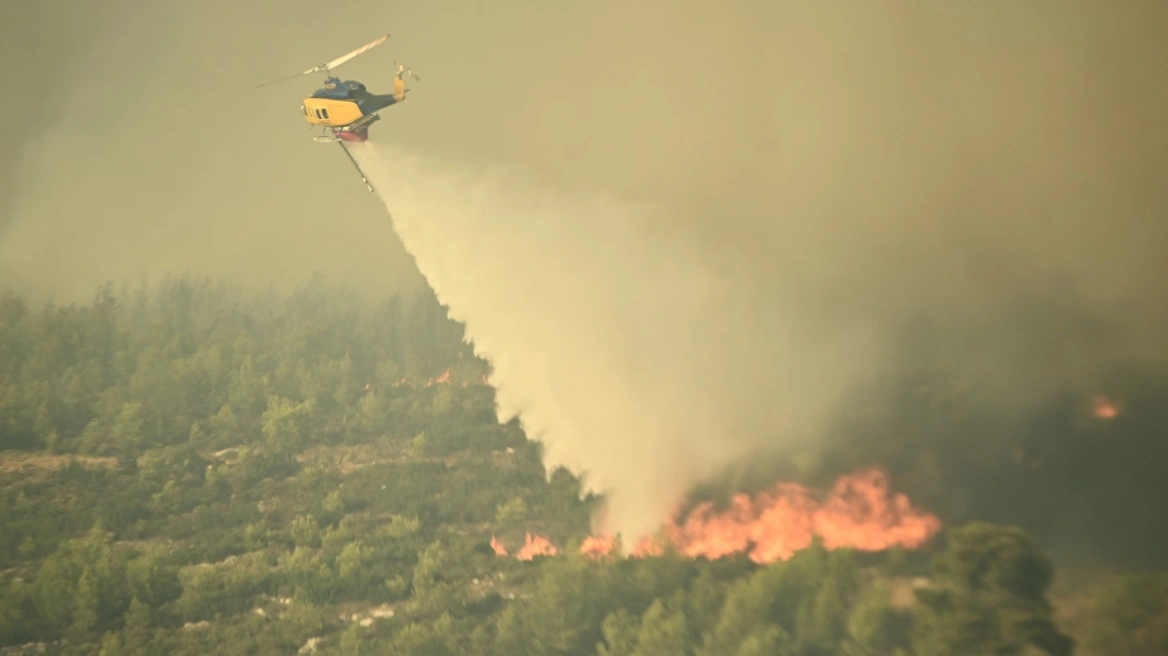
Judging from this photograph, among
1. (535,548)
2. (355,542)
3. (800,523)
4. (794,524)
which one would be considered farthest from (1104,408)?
(355,542)

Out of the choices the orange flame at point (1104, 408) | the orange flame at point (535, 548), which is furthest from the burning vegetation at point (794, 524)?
the orange flame at point (1104, 408)

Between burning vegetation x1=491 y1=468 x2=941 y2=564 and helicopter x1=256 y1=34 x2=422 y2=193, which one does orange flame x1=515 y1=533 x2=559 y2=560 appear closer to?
burning vegetation x1=491 y1=468 x2=941 y2=564

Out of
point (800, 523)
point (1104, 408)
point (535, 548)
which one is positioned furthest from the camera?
point (535, 548)

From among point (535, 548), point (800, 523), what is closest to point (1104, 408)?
point (800, 523)

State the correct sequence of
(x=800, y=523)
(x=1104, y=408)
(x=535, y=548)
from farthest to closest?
(x=535, y=548) → (x=800, y=523) → (x=1104, y=408)

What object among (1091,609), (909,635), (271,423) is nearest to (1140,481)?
(1091,609)

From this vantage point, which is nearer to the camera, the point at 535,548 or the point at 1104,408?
the point at 1104,408

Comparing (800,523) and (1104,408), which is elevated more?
(1104,408)

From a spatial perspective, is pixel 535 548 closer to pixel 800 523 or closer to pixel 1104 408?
pixel 800 523

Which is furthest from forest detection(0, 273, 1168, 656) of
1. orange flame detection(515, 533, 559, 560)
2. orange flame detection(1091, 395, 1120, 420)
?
orange flame detection(1091, 395, 1120, 420)
